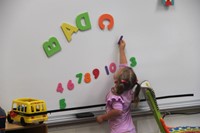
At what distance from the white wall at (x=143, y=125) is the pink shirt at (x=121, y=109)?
108mm

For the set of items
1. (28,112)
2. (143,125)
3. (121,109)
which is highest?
(28,112)

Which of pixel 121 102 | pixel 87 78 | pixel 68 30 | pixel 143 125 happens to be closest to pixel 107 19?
pixel 68 30

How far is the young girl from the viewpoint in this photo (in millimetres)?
2137

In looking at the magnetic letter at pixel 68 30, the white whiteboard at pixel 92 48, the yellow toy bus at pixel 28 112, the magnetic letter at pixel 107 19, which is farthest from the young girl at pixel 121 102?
the yellow toy bus at pixel 28 112

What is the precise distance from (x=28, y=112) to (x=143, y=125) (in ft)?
3.36

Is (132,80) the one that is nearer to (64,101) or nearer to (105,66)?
(105,66)

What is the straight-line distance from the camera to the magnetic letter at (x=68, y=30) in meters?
2.09

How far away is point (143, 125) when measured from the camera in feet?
8.00

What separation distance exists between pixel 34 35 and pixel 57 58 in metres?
0.21

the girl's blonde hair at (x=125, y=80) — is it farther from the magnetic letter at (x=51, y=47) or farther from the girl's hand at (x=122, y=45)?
the magnetic letter at (x=51, y=47)

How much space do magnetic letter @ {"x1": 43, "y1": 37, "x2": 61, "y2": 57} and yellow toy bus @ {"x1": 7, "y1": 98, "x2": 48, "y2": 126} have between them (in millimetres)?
375

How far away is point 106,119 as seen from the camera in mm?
2164

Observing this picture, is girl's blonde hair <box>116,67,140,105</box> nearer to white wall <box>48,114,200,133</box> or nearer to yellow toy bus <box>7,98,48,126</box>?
white wall <box>48,114,200,133</box>

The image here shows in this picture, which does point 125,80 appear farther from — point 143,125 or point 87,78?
point 143,125
